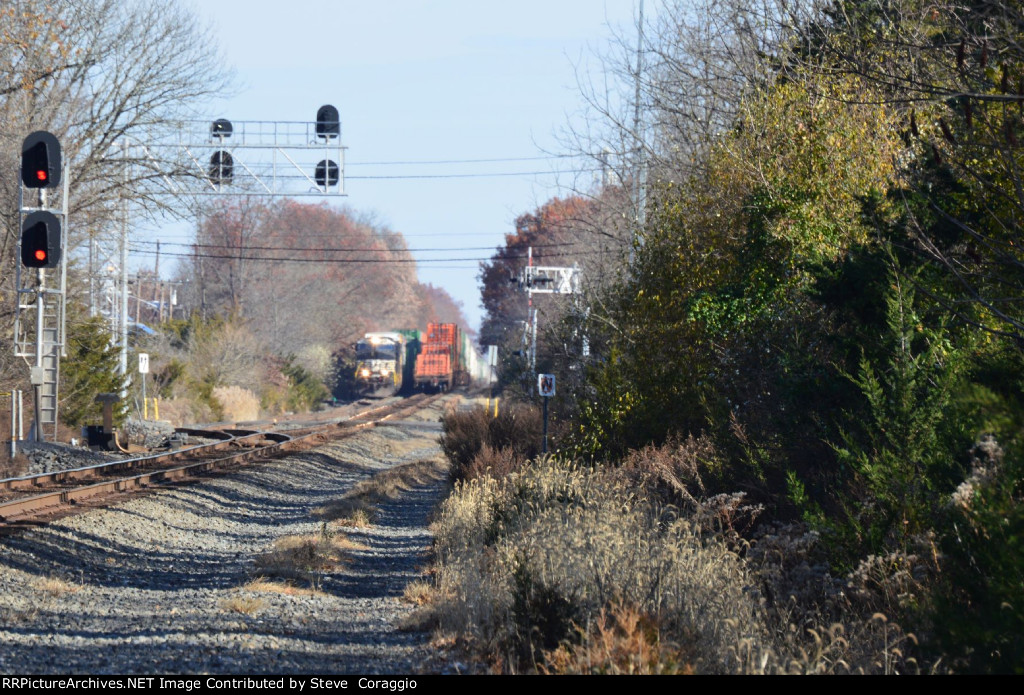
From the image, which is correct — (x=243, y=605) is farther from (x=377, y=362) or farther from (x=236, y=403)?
(x=377, y=362)

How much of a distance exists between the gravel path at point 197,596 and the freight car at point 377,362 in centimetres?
4736

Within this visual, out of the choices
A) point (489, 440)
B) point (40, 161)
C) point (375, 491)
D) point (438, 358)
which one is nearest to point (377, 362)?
point (438, 358)

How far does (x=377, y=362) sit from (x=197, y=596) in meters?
56.3

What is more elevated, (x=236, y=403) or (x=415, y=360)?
(x=415, y=360)

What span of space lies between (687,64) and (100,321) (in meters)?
18.1

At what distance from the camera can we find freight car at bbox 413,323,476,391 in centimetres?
6562

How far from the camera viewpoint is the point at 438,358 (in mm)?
65938

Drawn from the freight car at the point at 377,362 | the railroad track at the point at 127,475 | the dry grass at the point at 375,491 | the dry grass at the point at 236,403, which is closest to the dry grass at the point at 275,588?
the railroad track at the point at 127,475

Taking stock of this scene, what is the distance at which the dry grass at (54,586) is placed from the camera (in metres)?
9.96

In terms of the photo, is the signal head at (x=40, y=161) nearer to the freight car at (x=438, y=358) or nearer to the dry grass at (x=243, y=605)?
the dry grass at (x=243, y=605)

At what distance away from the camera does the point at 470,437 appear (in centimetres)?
2203

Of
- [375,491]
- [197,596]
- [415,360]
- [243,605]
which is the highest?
[415,360]

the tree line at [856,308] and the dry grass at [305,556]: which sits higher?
the tree line at [856,308]

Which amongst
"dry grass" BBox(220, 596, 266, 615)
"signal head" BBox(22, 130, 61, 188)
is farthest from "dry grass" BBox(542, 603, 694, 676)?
"signal head" BBox(22, 130, 61, 188)
